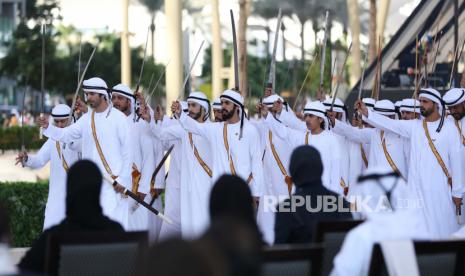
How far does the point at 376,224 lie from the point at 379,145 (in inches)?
322

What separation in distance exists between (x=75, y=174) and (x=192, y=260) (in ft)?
9.89

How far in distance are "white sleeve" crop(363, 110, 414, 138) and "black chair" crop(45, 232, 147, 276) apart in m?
7.23

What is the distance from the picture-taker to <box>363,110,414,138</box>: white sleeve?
14555mm

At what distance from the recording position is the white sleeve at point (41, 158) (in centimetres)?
1457

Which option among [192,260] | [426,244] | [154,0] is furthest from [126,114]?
[154,0]

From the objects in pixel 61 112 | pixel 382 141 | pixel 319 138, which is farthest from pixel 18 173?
pixel 319 138

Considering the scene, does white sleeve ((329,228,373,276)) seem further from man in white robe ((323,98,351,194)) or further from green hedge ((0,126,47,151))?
green hedge ((0,126,47,151))

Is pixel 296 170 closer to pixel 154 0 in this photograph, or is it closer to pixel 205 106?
pixel 205 106

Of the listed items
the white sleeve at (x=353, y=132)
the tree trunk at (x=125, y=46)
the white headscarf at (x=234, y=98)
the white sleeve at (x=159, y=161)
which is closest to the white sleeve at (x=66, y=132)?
the white headscarf at (x=234, y=98)

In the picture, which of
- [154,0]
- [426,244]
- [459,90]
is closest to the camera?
[426,244]

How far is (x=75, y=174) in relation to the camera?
7.34 m

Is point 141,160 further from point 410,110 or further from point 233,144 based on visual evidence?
point 410,110

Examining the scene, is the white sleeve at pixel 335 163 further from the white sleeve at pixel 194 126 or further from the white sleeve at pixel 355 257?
the white sleeve at pixel 355 257

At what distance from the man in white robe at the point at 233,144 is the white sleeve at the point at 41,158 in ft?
4.89
